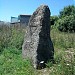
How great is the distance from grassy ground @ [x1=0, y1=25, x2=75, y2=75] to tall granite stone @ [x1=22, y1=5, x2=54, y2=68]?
0.84 ft

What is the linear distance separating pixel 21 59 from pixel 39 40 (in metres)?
1.08

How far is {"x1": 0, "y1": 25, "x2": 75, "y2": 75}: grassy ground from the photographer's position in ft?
20.5

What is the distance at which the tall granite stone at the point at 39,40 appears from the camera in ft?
26.6

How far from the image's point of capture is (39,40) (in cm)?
816

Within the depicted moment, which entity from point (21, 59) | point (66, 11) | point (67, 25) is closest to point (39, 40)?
point (21, 59)

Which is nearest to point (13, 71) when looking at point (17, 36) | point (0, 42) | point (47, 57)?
point (47, 57)

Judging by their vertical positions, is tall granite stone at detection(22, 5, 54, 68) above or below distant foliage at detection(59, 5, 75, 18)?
below

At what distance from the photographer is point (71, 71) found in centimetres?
589

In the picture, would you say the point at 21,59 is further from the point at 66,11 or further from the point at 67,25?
the point at 66,11

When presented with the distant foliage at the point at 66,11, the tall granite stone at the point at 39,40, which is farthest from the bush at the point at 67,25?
the tall granite stone at the point at 39,40

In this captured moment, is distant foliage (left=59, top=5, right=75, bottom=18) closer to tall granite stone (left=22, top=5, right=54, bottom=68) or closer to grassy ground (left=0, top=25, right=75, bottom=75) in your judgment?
grassy ground (left=0, top=25, right=75, bottom=75)

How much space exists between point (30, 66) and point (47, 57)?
715 millimetres

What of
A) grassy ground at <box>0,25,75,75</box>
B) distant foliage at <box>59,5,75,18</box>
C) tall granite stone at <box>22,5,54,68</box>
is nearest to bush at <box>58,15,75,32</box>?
distant foliage at <box>59,5,75,18</box>

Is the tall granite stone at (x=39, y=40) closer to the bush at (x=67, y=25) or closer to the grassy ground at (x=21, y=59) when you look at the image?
the grassy ground at (x=21, y=59)
